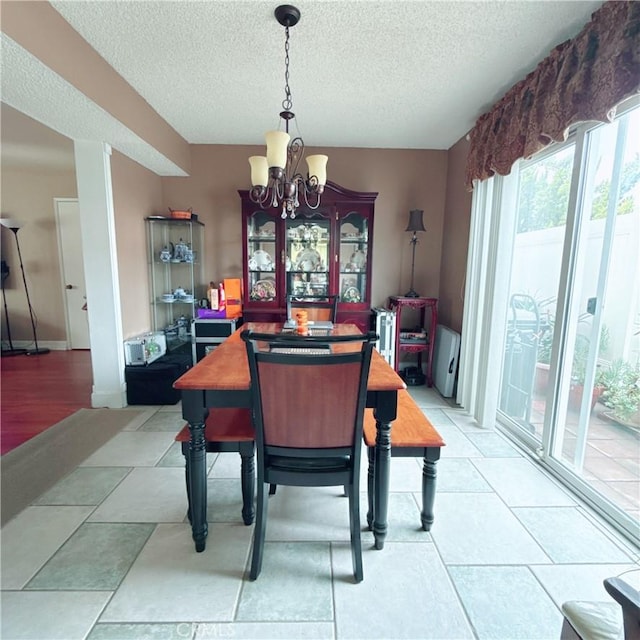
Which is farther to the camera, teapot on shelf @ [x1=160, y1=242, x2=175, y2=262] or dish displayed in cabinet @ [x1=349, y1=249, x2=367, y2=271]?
dish displayed in cabinet @ [x1=349, y1=249, x2=367, y2=271]

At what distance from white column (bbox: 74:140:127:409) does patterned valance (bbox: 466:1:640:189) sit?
2955mm

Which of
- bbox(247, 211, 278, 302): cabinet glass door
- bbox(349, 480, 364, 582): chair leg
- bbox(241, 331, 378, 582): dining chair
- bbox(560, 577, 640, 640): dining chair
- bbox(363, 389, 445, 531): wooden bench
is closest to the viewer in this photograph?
bbox(560, 577, 640, 640): dining chair

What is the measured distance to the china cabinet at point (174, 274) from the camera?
3.50 metres

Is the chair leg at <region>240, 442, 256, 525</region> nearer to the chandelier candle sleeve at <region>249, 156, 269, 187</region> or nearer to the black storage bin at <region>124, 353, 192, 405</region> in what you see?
the chandelier candle sleeve at <region>249, 156, 269, 187</region>

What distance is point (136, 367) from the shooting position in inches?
117

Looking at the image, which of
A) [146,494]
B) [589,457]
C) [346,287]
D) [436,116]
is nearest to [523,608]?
[589,457]

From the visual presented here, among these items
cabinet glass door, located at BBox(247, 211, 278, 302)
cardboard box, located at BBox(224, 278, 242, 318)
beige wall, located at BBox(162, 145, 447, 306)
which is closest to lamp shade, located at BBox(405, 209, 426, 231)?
beige wall, located at BBox(162, 145, 447, 306)

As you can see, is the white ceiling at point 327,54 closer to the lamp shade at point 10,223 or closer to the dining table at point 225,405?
the dining table at point 225,405

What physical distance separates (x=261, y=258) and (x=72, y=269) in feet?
9.95

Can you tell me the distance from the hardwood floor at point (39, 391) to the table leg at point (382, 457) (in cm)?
242

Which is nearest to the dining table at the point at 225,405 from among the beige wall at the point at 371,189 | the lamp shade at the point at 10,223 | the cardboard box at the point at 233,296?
the cardboard box at the point at 233,296

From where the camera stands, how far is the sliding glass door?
167cm

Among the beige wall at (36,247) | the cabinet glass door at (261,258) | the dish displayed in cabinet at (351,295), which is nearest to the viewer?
the cabinet glass door at (261,258)

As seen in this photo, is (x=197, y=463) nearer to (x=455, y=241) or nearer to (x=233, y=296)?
(x=233, y=296)
